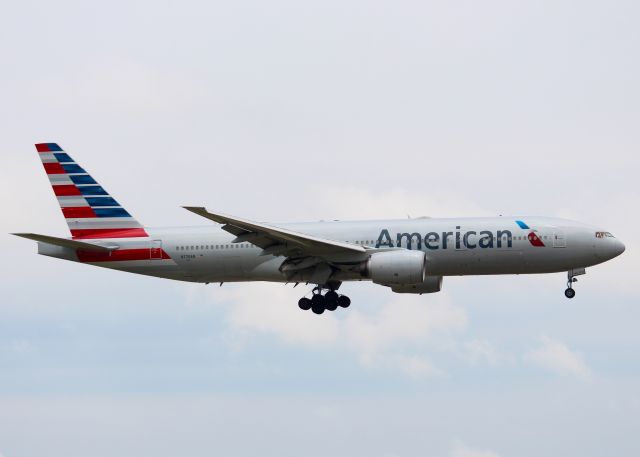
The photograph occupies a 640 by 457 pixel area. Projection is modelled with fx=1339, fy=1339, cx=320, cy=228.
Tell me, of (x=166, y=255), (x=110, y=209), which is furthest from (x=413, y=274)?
(x=110, y=209)

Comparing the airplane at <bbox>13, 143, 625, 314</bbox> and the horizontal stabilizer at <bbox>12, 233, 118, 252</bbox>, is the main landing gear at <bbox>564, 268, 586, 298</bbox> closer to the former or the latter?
the airplane at <bbox>13, 143, 625, 314</bbox>

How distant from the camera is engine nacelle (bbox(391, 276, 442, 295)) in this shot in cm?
5588

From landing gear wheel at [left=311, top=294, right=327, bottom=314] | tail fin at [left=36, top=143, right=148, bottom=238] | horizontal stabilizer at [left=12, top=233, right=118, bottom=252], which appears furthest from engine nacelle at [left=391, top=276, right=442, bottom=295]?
horizontal stabilizer at [left=12, top=233, right=118, bottom=252]

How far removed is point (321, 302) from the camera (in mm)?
55219

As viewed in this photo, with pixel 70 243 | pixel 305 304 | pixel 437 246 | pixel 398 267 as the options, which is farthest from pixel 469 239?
pixel 70 243

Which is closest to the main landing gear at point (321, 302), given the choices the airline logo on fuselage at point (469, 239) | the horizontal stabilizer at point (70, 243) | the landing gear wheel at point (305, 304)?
the landing gear wheel at point (305, 304)

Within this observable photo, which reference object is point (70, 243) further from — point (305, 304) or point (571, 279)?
point (571, 279)

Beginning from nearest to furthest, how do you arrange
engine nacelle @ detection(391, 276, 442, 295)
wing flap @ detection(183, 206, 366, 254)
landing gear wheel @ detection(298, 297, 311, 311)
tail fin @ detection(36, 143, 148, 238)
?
wing flap @ detection(183, 206, 366, 254)
landing gear wheel @ detection(298, 297, 311, 311)
engine nacelle @ detection(391, 276, 442, 295)
tail fin @ detection(36, 143, 148, 238)

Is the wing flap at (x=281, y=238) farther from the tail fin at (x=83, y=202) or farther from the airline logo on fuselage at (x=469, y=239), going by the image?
the tail fin at (x=83, y=202)

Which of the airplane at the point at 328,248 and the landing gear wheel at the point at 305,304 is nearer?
the airplane at the point at 328,248

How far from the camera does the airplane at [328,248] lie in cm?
5191

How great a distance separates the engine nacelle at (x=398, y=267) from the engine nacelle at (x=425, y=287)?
361cm

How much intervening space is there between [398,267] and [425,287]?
5383mm

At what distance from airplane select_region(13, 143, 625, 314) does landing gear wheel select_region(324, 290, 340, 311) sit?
0.04 meters
